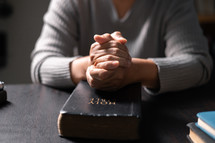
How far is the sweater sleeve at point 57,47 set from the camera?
82 cm

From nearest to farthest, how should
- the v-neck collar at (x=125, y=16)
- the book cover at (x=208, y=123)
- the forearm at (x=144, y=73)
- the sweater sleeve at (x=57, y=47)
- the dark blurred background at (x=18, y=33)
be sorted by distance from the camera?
1. the book cover at (x=208, y=123)
2. the forearm at (x=144, y=73)
3. the sweater sleeve at (x=57, y=47)
4. the v-neck collar at (x=125, y=16)
5. the dark blurred background at (x=18, y=33)

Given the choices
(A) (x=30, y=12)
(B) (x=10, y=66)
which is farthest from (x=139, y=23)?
(B) (x=10, y=66)

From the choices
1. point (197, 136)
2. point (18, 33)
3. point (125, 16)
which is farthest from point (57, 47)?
point (18, 33)

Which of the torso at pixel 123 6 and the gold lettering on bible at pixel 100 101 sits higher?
the torso at pixel 123 6

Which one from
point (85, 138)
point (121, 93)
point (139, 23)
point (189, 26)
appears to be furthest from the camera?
point (139, 23)

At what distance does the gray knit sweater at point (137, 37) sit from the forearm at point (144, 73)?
22 millimetres

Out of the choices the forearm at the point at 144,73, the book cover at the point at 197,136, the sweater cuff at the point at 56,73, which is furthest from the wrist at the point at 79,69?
the book cover at the point at 197,136

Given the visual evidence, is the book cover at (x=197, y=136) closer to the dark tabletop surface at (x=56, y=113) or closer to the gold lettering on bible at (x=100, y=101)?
the dark tabletop surface at (x=56, y=113)

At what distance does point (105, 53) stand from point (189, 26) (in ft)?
1.73

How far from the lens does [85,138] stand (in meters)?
0.47

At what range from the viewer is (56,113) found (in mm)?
591

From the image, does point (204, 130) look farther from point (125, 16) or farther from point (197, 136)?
point (125, 16)

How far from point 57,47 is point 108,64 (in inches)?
17.5

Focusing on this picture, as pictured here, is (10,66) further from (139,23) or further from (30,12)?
(139,23)
